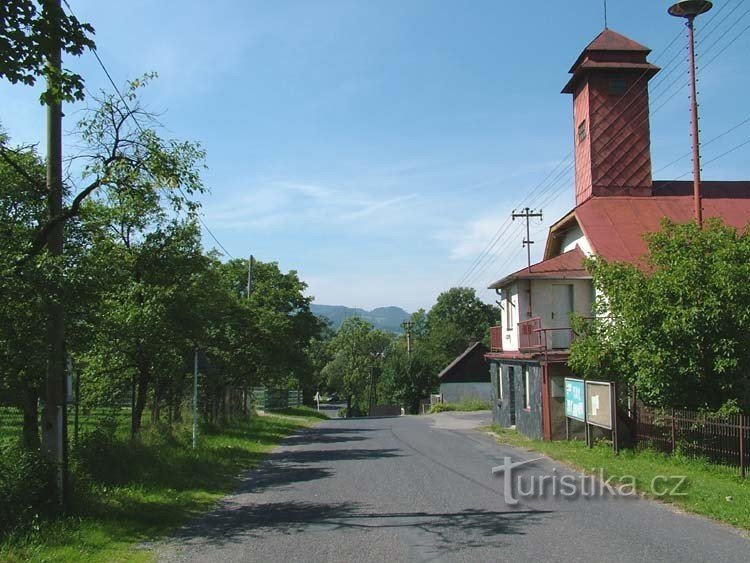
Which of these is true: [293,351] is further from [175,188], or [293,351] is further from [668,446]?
[175,188]

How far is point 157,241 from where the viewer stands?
56.3 feet

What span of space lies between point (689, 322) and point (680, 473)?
3.42 meters

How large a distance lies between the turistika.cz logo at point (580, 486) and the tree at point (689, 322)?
9.98ft

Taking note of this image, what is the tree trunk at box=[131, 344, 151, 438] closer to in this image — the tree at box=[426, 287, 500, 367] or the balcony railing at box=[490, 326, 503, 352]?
the balcony railing at box=[490, 326, 503, 352]

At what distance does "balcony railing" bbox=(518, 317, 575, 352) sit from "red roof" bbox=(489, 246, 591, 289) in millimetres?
1628

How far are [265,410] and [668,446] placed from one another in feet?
119

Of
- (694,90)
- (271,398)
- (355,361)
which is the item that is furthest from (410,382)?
(694,90)

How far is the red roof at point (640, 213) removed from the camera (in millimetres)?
26562

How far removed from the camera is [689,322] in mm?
15258

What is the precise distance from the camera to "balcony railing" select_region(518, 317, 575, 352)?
79.9ft

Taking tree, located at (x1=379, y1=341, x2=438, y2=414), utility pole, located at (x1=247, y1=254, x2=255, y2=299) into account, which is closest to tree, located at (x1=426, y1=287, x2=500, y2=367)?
tree, located at (x1=379, y1=341, x2=438, y2=414)

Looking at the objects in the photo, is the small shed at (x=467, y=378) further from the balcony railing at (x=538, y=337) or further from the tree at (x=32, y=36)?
the tree at (x=32, y=36)

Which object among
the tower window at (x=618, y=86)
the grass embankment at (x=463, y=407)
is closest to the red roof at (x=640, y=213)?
the tower window at (x=618, y=86)

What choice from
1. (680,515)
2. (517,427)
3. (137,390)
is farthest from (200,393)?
(680,515)
